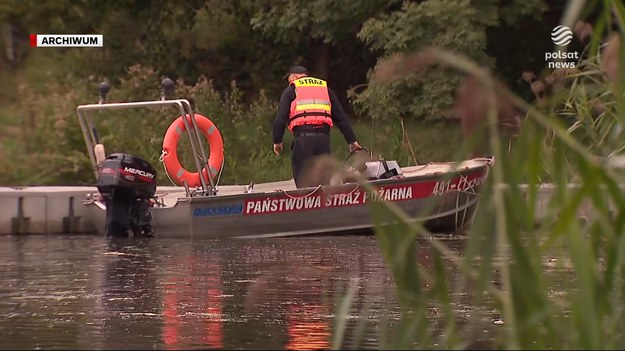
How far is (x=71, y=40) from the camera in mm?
26094

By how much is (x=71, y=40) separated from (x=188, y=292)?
15.4 metres

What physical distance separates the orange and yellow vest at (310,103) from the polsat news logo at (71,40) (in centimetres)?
1034

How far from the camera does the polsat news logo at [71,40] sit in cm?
2600

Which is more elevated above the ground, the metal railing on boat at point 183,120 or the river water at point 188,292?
the metal railing on boat at point 183,120

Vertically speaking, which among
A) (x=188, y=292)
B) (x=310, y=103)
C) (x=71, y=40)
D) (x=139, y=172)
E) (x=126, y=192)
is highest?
(x=71, y=40)

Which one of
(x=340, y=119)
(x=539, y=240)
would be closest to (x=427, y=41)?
(x=340, y=119)

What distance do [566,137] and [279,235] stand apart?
35.3 feet

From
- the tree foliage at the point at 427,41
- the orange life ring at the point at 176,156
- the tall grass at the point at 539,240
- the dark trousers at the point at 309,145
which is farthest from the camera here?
the tree foliage at the point at 427,41

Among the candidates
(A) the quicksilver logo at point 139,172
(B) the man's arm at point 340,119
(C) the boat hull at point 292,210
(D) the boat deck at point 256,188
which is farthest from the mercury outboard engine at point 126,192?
(B) the man's arm at point 340,119

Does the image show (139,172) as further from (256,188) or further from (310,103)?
(256,188)

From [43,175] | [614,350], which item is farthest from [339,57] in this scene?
[614,350]

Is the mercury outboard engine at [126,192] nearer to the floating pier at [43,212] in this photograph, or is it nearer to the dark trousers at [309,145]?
the floating pier at [43,212]

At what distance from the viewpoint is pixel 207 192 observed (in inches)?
651

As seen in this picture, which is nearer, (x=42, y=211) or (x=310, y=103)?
(x=310, y=103)
